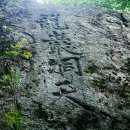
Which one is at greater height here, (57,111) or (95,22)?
(95,22)

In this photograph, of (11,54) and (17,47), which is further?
(17,47)

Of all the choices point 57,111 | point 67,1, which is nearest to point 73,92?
point 57,111

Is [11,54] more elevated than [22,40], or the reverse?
[22,40]

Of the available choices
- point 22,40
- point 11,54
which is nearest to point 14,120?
point 11,54

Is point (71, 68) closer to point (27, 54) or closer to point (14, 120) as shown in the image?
point (27, 54)

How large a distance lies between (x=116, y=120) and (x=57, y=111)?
0.92 m

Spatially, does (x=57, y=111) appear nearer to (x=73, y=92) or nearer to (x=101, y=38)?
(x=73, y=92)

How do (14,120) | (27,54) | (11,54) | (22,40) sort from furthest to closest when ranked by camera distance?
(22,40) < (27,54) < (11,54) < (14,120)

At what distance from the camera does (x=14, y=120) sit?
3.51 meters

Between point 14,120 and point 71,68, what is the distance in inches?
61.9

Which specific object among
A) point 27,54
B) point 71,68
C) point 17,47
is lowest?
point 71,68

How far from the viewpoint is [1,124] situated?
3.43m

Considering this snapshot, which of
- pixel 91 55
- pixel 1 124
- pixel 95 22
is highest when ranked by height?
pixel 95 22

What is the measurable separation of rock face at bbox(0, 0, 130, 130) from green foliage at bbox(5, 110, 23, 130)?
3.0 inches
